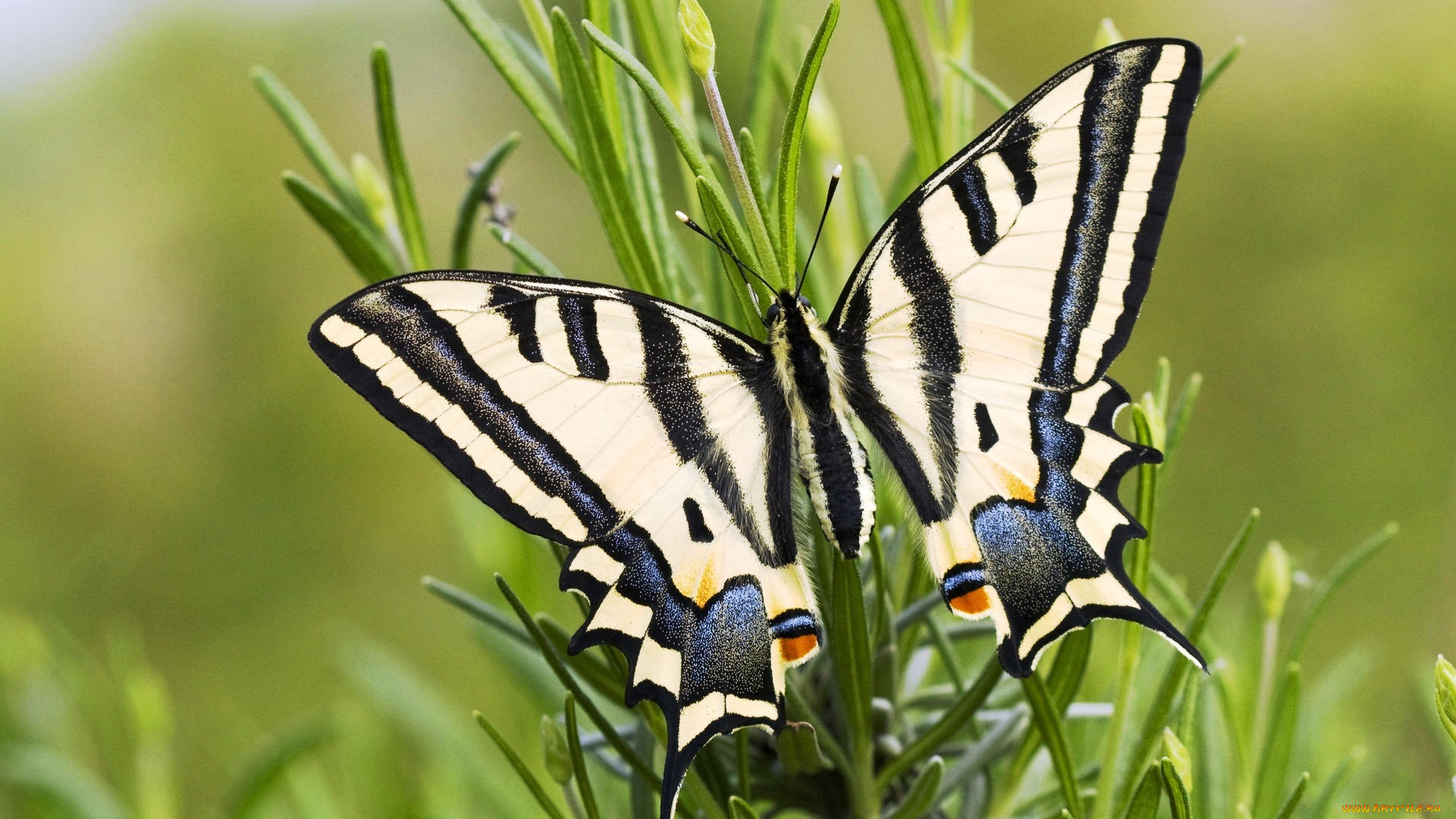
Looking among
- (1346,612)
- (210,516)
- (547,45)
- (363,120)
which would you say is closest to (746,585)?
(547,45)

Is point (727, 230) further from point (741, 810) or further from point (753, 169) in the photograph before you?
point (741, 810)

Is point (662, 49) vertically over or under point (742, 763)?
over

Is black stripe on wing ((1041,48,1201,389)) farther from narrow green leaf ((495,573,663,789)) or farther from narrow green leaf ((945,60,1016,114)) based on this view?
narrow green leaf ((495,573,663,789))

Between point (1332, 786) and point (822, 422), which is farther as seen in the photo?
point (822, 422)

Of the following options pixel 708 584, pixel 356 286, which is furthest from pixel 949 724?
pixel 356 286

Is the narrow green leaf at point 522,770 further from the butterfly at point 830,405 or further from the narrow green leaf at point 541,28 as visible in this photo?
the narrow green leaf at point 541,28

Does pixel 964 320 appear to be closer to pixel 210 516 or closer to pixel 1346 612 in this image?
pixel 1346 612
